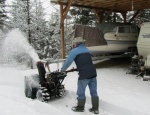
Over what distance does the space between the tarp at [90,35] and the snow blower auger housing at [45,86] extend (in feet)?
19.6

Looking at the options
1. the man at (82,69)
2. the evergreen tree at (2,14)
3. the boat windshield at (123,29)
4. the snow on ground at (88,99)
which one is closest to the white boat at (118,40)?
the boat windshield at (123,29)

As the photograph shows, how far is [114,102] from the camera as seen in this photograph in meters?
6.49

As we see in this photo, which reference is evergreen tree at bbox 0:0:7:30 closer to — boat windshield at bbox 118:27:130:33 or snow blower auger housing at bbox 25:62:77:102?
boat windshield at bbox 118:27:130:33

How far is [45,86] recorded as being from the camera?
673 centimetres

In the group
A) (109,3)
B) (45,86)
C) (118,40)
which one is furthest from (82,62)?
(109,3)

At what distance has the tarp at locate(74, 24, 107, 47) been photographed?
1279 cm

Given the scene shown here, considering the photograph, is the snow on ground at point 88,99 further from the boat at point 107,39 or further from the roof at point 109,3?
the roof at point 109,3

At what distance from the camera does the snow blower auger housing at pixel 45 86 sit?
21.7ft

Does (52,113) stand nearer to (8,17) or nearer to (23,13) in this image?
(23,13)

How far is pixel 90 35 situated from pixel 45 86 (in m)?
6.91

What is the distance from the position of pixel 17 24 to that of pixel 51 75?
19.5m

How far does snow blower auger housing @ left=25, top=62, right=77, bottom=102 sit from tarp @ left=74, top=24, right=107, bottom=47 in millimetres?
5961

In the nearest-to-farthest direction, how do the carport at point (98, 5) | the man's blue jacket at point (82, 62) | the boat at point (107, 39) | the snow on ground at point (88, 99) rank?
the man's blue jacket at point (82, 62), the snow on ground at point (88, 99), the boat at point (107, 39), the carport at point (98, 5)

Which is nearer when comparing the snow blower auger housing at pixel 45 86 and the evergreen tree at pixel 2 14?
the snow blower auger housing at pixel 45 86
